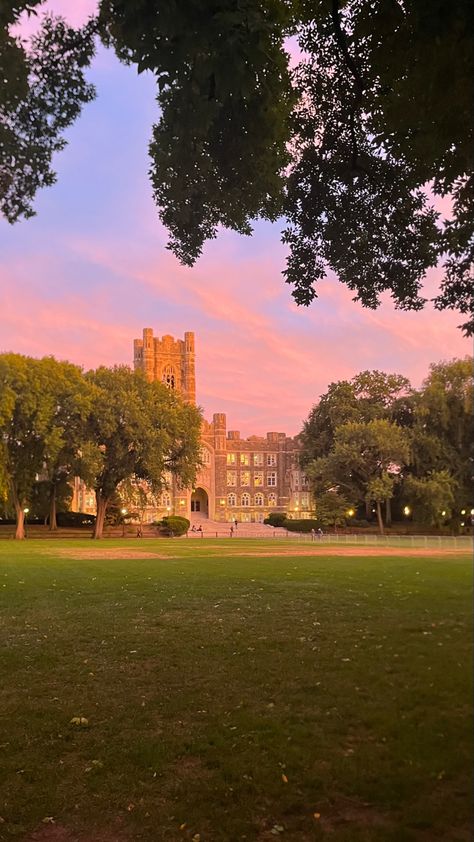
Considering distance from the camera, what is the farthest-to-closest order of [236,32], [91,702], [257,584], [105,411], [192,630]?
[105,411] → [257,584] → [192,630] → [91,702] → [236,32]

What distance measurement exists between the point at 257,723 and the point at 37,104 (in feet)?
14.5

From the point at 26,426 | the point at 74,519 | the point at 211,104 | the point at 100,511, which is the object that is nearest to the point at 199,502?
the point at 74,519

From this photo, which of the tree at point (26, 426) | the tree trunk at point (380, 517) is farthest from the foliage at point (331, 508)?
the tree at point (26, 426)

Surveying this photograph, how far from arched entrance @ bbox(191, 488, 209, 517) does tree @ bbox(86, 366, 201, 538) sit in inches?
1097

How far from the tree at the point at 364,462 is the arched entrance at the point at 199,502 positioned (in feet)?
211

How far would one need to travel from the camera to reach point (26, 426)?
35.0 m

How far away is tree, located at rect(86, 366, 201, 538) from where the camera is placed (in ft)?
123

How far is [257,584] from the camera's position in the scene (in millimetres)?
13305

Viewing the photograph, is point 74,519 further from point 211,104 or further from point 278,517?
point 211,104

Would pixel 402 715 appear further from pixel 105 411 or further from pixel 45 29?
pixel 105 411

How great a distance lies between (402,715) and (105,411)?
36878 millimetres

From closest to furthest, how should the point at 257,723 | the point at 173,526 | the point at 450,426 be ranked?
the point at 450,426 < the point at 257,723 < the point at 173,526

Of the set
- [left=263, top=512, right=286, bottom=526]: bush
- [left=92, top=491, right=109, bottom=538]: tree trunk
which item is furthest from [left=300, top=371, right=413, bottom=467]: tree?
[left=92, top=491, right=109, bottom=538]: tree trunk

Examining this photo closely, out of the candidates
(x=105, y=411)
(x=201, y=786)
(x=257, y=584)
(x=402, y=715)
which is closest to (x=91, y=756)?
(x=201, y=786)
